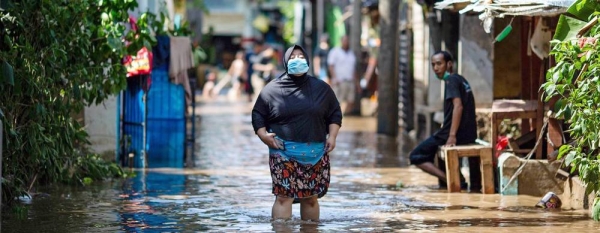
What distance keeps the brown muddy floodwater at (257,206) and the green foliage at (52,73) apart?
0.44 meters

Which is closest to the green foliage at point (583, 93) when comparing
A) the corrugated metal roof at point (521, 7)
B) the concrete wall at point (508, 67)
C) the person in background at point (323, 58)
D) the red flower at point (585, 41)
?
the red flower at point (585, 41)

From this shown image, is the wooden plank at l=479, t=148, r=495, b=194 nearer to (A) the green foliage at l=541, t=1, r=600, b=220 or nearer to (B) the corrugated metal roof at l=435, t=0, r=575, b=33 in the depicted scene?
(B) the corrugated metal roof at l=435, t=0, r=575, b=33

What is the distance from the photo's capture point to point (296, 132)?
10.8 metres

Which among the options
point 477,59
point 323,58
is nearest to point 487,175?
point 477,59

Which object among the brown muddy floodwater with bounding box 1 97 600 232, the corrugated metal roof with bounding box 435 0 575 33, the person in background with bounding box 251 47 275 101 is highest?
the corrugated metal roof with bounding box 435 0 575 33

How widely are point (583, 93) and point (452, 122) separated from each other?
10.8 feet

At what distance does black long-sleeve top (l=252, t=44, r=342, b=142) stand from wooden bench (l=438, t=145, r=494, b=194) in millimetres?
2737

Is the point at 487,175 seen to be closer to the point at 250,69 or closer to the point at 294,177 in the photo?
the point at 294,177

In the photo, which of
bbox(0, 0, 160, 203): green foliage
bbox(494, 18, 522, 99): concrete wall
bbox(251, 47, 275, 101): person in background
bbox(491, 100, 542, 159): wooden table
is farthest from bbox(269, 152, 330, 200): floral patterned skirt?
bbox(251, 47, 275, 101): person in background

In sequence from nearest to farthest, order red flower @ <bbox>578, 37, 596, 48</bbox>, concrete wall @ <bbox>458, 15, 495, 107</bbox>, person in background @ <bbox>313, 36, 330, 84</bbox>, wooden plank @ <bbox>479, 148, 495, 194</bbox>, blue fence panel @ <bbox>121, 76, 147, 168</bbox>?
1. red flower @ <bbox>578, 37, 596, 48</bbox>
2. wooden plank @ <bbox>479, 148, 495, 194</bbox>
3. blue fence panel @ <bbox>121, 76, 147, 168</bbox>
4. concrete wall @ <bbox>458, 15, 495, 107</bbox>
5. person in background @ <bbox>313, 36, 330, 84</bbox>

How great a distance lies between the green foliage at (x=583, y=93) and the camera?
409 inches

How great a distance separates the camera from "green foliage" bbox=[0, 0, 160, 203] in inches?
443

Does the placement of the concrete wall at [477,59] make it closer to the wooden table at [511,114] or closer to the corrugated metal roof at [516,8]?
the wooden table at [511,114]

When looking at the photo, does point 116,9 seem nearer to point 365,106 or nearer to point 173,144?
point 173,144
